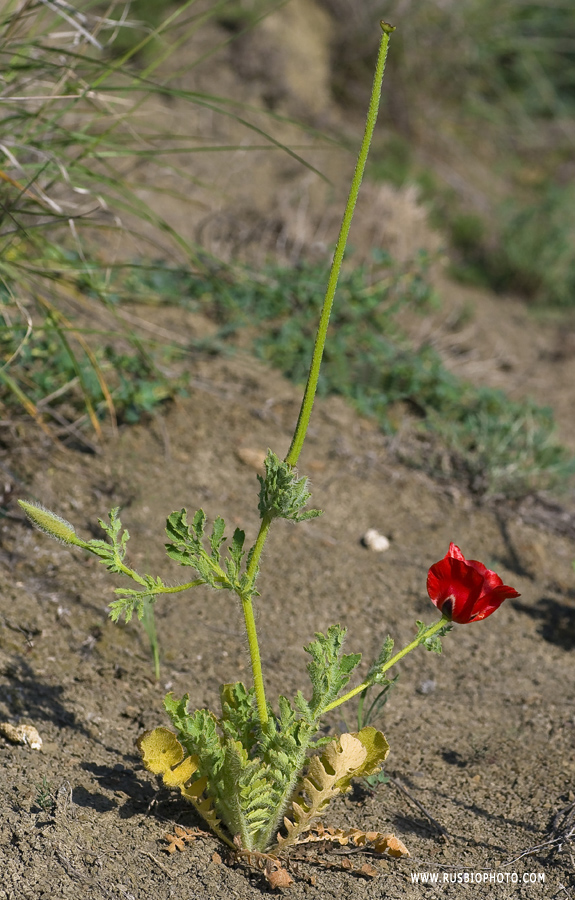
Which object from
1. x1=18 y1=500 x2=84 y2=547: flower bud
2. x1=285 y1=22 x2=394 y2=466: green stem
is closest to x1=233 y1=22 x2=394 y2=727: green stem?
x1=285 y1=22 x2=394 y2=466: green stem

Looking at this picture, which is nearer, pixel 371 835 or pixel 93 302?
pixel 371 835

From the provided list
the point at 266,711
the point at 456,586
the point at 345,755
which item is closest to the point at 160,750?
the point at 266,711

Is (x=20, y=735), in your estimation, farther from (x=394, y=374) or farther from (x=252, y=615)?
(x=394, y=374)

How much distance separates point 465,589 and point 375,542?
1.32m

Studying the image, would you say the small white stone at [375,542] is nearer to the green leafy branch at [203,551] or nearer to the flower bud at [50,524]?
the green leafy branch at [203,551]

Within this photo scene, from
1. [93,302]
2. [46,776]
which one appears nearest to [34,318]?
[93,302]

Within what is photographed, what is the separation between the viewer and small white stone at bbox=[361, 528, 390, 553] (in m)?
2.81

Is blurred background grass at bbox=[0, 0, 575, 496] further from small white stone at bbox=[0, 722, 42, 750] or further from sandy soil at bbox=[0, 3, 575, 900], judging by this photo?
small white stone at bbox=[0, 722, 42, 750]

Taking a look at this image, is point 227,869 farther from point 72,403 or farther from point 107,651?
point 72,403

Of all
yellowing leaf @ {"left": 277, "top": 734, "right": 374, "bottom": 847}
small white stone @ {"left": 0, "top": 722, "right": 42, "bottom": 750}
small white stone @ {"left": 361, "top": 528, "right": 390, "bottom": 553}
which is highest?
yellowing leaf @ {"left": 277, "top": 734, "right": 374, "bottom": 847}

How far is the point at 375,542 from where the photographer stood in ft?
9.24

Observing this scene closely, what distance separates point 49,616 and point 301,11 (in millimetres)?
4590

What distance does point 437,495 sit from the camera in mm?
3102

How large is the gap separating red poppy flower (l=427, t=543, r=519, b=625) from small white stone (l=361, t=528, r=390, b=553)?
1268 millimetres
